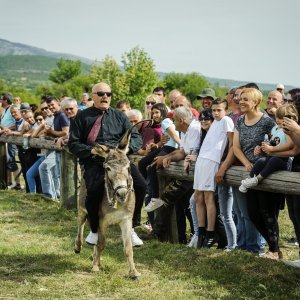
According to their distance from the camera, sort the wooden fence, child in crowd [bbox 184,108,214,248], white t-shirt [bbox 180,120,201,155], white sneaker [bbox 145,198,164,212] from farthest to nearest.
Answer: white sneaker [bbox 145,198,164,212] → white t-shirt [bbox 180,120,201,155] → child in crowd [bbox 184,108,214,248] → the wooden fence

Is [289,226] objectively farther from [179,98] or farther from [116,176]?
[116,176]

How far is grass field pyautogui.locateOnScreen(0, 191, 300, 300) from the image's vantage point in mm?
Answer: 7016

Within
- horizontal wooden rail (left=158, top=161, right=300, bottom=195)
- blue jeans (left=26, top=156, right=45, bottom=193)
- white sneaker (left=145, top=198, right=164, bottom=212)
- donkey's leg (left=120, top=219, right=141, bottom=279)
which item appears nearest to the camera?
horizontal wooden rail (left=158, top=161, right=300, bottom=195)

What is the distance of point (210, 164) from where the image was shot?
8930 mm

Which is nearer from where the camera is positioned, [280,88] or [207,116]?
[207,116]

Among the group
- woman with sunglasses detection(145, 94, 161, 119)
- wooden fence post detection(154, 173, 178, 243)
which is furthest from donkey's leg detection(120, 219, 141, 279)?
woman with sunglasses detection(145, 94, 161, 119)

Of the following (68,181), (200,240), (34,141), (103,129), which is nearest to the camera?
(103,129)

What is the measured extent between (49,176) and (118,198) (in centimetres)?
751

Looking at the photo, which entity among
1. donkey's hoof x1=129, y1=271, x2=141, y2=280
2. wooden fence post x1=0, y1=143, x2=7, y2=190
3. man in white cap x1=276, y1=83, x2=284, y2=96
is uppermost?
man in white cap x1=276, y1=83, x2=284, y2=96

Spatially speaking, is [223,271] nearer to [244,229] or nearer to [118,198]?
[244,229]

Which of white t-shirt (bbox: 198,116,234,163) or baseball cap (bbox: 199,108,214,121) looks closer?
white t-shirt (bbox: 198,116,234,163)

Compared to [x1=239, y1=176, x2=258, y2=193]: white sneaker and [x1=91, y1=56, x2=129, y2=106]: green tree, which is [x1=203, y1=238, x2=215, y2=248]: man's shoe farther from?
[x1=91, y1=56, x2=129, y2=106]: green tree

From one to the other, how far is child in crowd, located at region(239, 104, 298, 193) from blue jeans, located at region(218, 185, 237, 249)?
865 mm

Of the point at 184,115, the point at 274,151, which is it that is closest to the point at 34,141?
the point at 184,115
